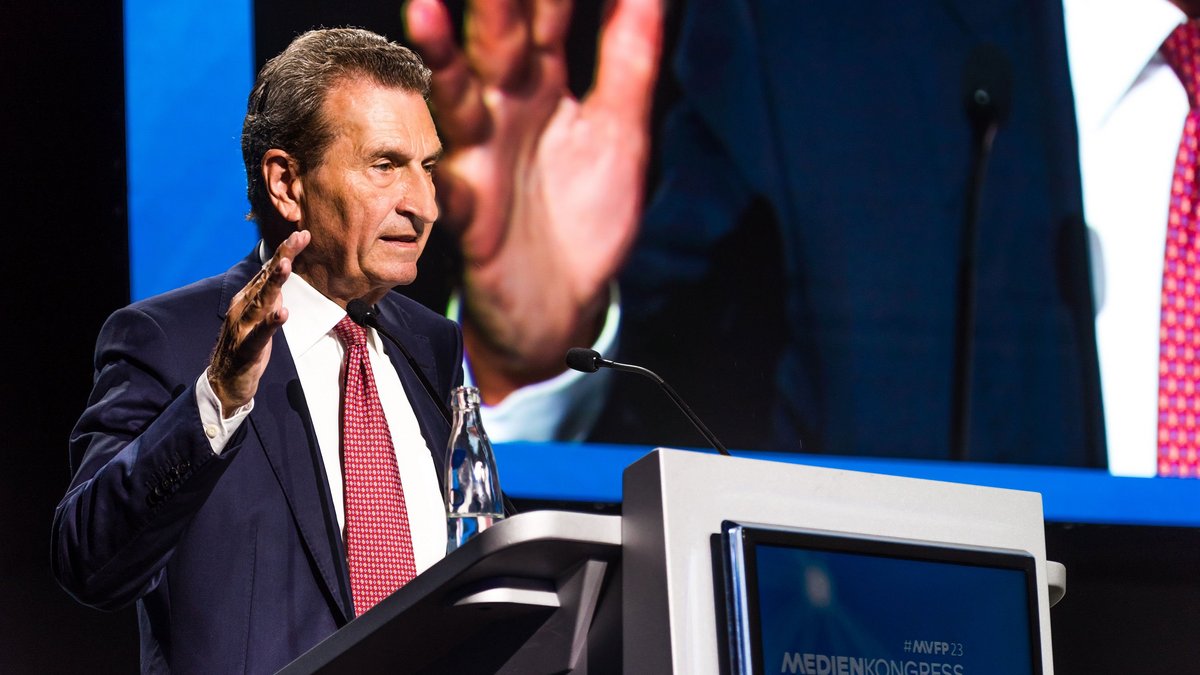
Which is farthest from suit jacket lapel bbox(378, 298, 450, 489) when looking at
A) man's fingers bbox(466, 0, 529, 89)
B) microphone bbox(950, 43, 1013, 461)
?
microphone bbox(950, 43, 1013, 461)

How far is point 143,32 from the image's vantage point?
2732 millimetres

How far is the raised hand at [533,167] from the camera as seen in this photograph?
2.83 meters

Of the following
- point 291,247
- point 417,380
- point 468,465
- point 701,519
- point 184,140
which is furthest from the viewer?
point 184,140

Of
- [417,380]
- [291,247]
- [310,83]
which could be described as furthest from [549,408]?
[291,247]

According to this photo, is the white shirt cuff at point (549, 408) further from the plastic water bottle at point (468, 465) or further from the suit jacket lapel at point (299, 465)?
the plastic water bottle at point (468, 465)

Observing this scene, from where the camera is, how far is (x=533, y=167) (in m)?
2.93

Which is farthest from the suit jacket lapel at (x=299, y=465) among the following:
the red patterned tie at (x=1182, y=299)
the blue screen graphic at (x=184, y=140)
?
the red patterned tie at (x=1182, y=299)

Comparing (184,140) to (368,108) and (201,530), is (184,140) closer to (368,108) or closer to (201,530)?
(368,108)

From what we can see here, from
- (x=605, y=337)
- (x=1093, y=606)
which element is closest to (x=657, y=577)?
(x=605, y=337)

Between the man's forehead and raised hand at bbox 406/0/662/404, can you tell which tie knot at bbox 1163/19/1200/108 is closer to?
raised hand at bbox 406/0/662/404

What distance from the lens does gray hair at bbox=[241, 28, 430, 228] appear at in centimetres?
212

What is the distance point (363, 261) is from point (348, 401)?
26 centimetres

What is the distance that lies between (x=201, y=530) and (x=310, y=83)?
2.45 feet

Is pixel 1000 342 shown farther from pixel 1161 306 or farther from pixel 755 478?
pixel 755 478
